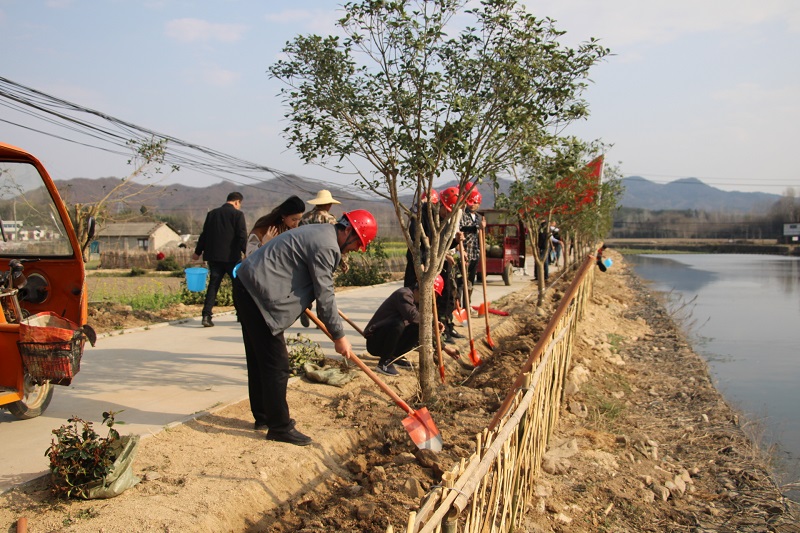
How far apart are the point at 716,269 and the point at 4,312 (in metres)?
37.5

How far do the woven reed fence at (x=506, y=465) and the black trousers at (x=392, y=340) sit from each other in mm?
1427

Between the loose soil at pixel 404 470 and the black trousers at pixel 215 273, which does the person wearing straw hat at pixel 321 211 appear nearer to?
the loose soil at pixel 404 470

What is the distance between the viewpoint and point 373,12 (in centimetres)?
503

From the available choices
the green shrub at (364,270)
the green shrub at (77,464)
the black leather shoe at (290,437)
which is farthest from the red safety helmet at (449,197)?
the green shrub at (364,270)

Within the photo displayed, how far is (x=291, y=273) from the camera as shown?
4.48m

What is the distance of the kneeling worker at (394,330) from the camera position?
6535 mm

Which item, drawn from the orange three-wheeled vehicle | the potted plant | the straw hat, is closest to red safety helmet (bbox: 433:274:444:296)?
the straw hat

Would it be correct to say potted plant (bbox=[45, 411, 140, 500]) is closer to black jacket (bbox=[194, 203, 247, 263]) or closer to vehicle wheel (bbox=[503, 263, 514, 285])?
black jacket (bbox=[194, 203, 247, 263])

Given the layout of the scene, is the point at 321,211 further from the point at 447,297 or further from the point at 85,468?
the point at 85,468

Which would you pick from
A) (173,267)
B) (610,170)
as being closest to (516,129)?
(610,170)

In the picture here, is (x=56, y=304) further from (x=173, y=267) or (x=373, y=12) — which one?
(x=173, y=267)

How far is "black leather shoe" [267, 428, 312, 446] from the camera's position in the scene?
15.1 feet

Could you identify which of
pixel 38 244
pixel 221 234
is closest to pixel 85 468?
pixel 38 244

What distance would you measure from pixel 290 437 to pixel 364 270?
509 inches
